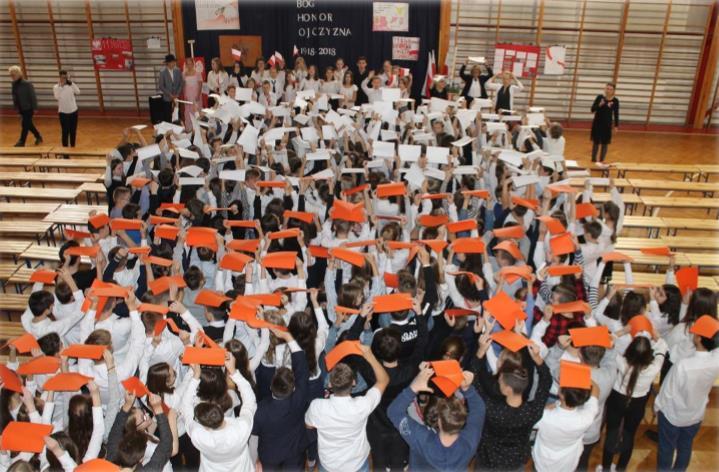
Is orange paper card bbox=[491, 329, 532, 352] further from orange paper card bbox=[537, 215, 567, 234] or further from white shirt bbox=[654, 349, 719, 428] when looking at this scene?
orange paper card bbox=[537, 215, 567, 234]

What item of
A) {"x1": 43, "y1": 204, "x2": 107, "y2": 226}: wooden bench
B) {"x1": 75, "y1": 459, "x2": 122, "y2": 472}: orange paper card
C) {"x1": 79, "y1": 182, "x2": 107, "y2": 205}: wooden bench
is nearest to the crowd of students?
{"x1": 75, "y1": 459, "x2": 122, "y2": 472}: orange paper card

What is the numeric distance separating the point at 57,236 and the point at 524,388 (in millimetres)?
6984

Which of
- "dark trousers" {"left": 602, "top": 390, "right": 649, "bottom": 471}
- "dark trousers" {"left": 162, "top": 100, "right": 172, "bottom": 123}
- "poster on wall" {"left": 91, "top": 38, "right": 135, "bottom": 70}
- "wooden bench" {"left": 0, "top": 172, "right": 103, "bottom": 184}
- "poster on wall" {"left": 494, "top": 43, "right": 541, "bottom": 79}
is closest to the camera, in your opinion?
"dark trousers" {"left": 602, "top": 390, "right": 649, "bottom": 471}

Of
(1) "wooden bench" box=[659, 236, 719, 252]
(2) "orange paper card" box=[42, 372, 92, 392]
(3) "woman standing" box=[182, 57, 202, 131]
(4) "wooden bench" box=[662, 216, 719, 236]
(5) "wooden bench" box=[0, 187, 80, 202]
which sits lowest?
(1) "wooden bench" box=[659, 236, 719, 252]

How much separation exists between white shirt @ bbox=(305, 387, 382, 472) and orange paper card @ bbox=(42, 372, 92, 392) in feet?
3.83

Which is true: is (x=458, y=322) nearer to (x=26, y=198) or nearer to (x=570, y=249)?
(x=570, y=249)

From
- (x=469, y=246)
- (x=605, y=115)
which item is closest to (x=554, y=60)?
(x=605, y=115)

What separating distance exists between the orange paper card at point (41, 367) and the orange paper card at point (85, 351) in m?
0.12

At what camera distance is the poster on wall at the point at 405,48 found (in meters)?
13.2

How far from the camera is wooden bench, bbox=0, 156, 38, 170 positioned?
9.45m

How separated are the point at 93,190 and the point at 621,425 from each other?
7.32m

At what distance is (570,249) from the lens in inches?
171

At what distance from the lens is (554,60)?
13.1 metres

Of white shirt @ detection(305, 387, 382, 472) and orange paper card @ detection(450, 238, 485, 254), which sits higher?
orange paper card @ detection(450, 238, 485, 254)
